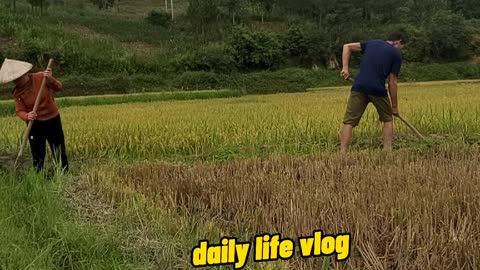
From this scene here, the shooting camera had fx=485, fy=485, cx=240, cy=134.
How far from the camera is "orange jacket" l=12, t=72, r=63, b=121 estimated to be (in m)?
4.98

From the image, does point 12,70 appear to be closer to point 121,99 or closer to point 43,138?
point 43,138

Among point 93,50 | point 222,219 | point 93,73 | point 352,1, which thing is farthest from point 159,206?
point 352,1

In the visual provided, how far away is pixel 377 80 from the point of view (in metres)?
5.92

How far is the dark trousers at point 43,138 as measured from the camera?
5.18 meters

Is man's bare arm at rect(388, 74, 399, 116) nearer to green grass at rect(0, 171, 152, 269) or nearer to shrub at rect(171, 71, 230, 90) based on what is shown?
green grass at rect(0, 171, 152, 269)

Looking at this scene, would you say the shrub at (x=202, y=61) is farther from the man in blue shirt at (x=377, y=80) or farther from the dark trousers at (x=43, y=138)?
the dark trousers at (x=43, y=138)

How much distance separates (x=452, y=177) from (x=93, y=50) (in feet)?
87.6

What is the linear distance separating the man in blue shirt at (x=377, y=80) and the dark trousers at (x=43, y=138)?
10.7 feet

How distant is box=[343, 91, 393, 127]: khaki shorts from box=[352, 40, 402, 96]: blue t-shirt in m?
0.08

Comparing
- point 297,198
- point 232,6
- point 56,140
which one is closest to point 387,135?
point 297,198

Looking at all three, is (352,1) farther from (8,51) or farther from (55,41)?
(8,51)

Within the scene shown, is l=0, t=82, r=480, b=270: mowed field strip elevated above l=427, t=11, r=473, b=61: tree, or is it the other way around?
l=427, t=11, r=473, b=61: tree

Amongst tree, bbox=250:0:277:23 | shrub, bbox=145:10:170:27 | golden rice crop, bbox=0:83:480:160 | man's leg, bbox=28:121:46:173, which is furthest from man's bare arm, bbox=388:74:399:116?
tree, bbox=250:0:277:23

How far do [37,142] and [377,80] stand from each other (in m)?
3.98
